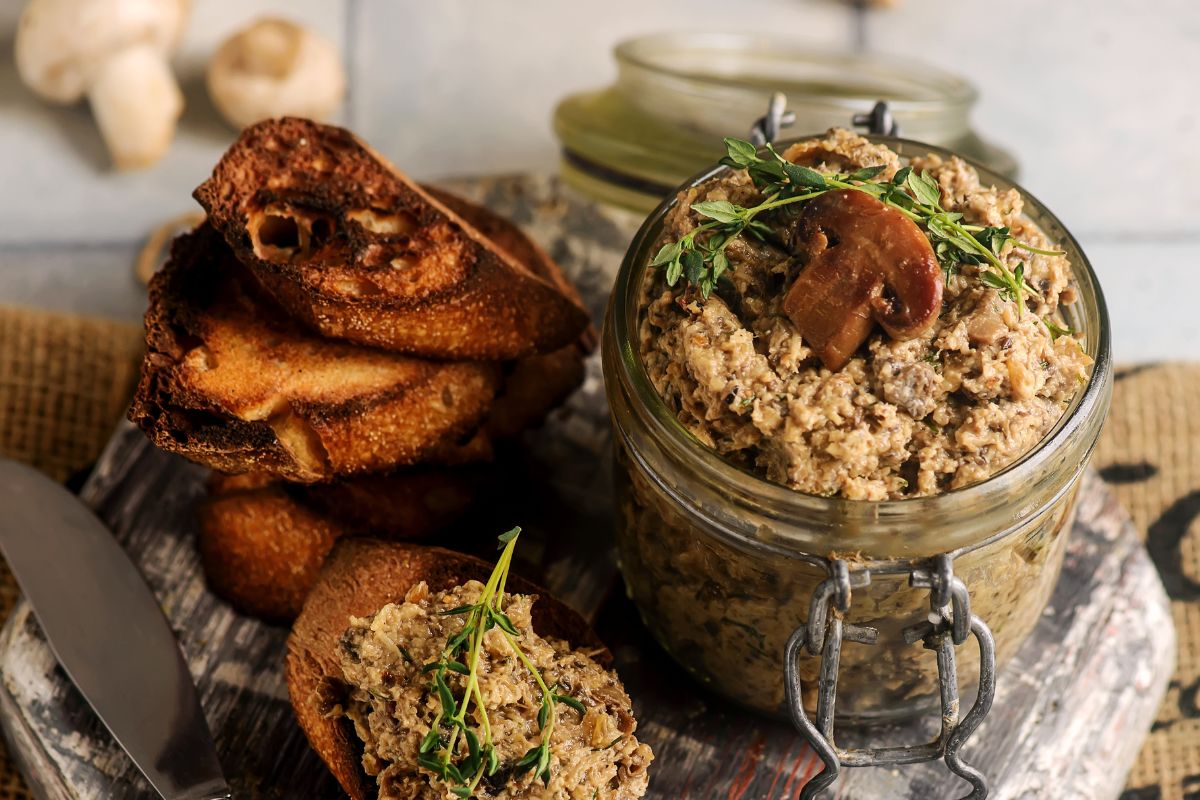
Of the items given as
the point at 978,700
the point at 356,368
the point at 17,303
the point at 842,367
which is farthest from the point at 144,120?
the point at 978,700

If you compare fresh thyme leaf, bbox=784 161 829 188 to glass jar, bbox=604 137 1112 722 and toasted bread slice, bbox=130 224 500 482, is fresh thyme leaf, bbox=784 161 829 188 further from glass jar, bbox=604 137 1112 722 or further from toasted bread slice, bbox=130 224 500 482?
toasted bread slice, bbox=130 224 500 482

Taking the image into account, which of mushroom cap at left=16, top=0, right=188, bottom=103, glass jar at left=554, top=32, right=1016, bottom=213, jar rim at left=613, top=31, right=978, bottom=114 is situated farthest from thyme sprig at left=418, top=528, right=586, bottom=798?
mushroom cap at left=16, top=0, right=188, bottom=103

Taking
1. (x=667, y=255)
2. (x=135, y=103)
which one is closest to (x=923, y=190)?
(x=667, y=255)

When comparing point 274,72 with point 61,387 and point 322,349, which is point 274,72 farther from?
point 322,349

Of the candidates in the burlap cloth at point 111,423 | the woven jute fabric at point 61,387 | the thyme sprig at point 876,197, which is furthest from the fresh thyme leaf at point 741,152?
the woven jute fabric at point 61,387

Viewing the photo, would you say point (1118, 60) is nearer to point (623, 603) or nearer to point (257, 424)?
point (623, 603)

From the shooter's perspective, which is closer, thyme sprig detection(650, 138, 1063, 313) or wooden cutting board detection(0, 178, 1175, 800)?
thyme sprig detection(650, 138, 1063, 313)

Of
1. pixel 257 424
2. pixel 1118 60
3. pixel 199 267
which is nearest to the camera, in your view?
pixel 257 424
